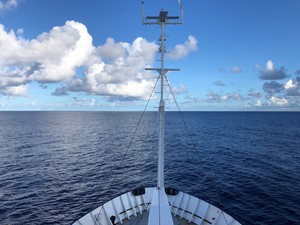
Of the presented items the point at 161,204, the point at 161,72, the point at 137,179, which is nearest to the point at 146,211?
the point at 161,204

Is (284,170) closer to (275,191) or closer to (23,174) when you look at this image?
(275,191)

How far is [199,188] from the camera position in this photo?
45562 mm

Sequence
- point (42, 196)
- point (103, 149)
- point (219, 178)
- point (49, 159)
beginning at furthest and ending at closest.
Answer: point (103, 149) < point (49, 159) < point (219, 178) < point (42, 196)

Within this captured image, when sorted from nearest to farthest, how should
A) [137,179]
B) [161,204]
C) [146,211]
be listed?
[161,204] → [146,211] → [137,179]

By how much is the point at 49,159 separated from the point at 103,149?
20.0m

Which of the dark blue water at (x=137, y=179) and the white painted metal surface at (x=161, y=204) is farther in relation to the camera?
the dark blue water at (x=137, y=179)

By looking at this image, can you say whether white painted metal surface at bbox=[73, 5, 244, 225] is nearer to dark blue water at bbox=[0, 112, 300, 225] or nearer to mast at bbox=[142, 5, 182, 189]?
mast at bbox=[142, 5, 182, 189]

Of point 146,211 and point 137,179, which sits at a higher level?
point 146,211

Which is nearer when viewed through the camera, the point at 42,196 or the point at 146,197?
the point at 146,197

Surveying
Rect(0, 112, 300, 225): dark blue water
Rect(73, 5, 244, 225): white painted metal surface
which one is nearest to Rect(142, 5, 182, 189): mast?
Rect(73, 5, 244, 225): white painted metal surface

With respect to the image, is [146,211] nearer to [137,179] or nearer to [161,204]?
[161,204]

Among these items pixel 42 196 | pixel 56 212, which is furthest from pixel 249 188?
pixel 42 196

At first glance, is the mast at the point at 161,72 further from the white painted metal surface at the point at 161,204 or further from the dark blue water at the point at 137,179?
the dark blue water at the point at 137,179

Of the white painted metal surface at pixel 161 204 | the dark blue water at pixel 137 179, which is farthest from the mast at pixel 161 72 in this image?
the dark blue water at pixel 137 179
